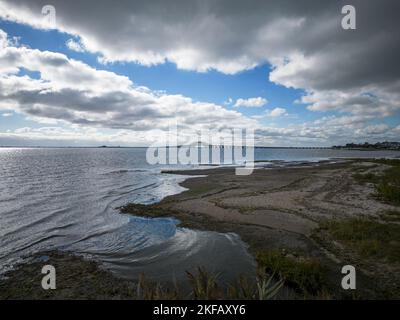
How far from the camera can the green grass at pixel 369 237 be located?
31.6 ft

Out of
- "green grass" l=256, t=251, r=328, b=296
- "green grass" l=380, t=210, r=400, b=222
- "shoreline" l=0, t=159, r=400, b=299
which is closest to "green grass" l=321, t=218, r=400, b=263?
"shoreline" l=0, t=159, r=400, b=299

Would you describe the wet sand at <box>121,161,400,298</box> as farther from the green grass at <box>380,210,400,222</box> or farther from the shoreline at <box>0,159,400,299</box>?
the green grass at <box>380,210,400,222</box>

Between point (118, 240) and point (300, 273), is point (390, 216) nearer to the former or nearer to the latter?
point (300, 273)

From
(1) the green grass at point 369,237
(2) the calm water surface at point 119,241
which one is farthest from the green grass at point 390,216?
(2) the calm water surface at point 119,241

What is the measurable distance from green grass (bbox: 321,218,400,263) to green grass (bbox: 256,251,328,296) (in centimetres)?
288

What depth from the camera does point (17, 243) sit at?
12.8 metres

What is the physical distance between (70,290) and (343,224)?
13.2 m

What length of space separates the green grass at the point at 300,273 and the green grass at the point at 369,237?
2.88m

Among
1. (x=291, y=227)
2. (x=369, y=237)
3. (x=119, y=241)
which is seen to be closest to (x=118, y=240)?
(x=119, y=241)

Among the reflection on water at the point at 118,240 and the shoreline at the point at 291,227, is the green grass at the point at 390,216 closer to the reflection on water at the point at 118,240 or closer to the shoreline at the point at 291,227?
the shoreline at the point at 291,227

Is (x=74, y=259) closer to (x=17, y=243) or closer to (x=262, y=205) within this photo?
(x=17, y=243)

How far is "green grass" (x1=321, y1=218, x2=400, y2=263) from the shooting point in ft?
31.6

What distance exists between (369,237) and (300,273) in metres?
5.62
